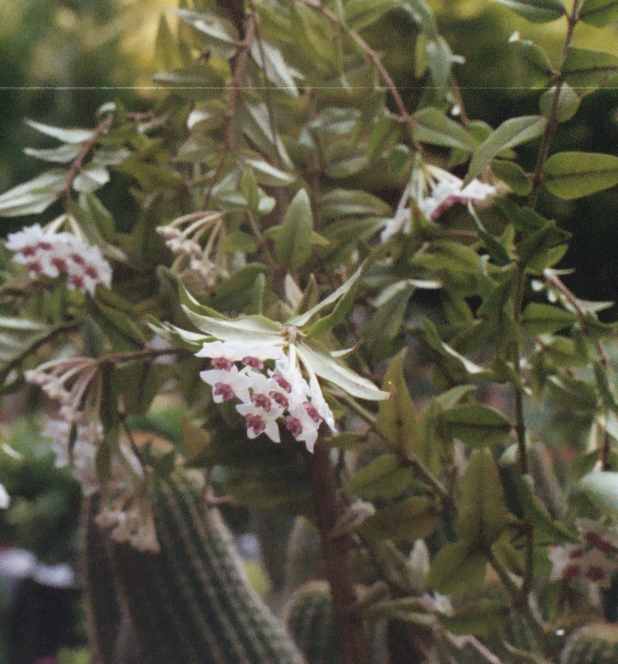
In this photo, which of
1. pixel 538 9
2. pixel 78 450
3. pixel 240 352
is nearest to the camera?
pixel 240 352

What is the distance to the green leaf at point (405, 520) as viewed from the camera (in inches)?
20.4

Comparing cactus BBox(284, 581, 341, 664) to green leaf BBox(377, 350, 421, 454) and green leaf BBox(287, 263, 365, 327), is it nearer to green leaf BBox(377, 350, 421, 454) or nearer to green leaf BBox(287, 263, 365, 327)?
green leaf BBox(377, 350, 421, 454)

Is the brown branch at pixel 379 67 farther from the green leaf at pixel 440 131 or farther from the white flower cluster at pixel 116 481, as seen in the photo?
the white flower cluster at pixel 116 481

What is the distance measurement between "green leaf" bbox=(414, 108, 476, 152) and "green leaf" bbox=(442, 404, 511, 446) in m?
0.16

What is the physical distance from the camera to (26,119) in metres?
0.60

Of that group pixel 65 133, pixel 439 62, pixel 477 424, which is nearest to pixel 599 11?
pixel 439 62

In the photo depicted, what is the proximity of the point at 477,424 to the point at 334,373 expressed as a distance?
160 millimetres

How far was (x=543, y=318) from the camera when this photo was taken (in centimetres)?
51

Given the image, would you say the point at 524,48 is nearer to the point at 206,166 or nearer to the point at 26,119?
the point at 206,166

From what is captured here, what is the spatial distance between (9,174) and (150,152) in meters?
0.12

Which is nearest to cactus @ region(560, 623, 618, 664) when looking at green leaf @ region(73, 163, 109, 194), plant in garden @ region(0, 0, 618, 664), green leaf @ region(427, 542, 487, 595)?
plant in garden @ region(0, 0, 618, 664)

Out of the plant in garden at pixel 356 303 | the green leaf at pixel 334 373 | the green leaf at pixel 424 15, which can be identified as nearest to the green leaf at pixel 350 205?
the plant in garden at pixel 356 303

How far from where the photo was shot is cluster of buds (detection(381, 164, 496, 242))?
495 millimetres

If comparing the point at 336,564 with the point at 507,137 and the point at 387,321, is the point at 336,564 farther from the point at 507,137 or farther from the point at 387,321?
the point at 507,137
